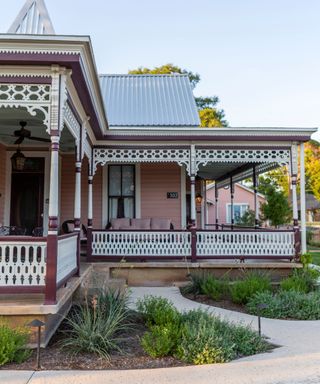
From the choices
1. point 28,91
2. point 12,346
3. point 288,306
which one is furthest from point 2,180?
point 288,306

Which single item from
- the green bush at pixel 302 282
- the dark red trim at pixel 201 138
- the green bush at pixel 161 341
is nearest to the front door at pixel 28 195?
the dark red trim at pixel 201 138

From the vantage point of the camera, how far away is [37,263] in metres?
4.61

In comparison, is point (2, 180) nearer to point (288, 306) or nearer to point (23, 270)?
point (23, 270)

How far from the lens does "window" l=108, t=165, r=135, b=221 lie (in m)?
10.6

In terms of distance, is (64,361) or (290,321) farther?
(290,321)

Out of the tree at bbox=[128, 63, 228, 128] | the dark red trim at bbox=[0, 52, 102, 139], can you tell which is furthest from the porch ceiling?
the tree at bbox=[128, 63, 228, 128]

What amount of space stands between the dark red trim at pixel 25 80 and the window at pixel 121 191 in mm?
5813

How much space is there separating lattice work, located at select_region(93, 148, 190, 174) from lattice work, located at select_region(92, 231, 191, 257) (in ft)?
5.43

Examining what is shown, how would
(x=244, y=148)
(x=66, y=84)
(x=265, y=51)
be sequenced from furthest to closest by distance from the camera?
(x=265, y=51), (x=244, y=148), (x=66, y=84)

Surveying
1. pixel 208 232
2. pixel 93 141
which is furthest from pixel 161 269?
pixel 93 141

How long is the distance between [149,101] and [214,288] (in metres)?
8.20

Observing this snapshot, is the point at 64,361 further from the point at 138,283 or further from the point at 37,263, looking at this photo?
the point at 138,283

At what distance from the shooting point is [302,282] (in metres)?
7.27

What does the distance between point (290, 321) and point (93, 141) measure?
5740mm
